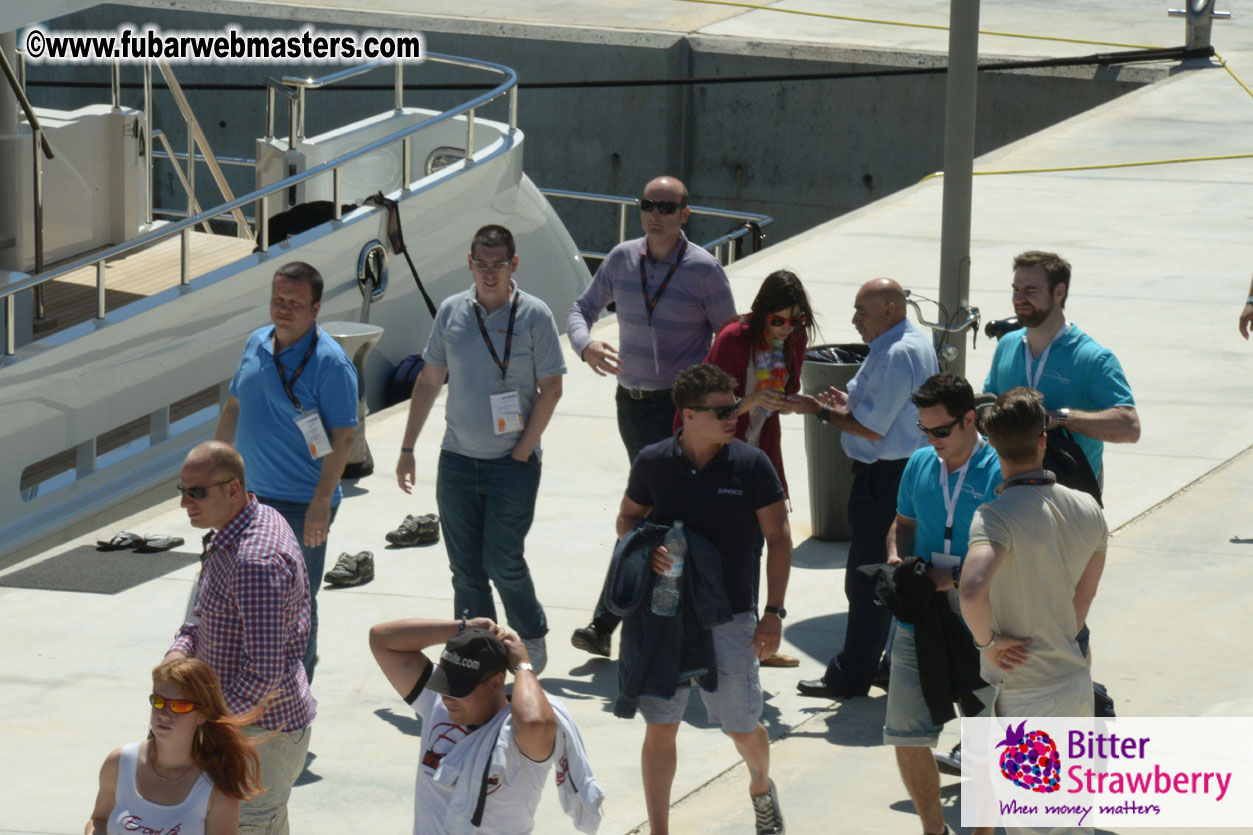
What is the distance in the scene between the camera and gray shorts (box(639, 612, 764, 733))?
5.45 metres

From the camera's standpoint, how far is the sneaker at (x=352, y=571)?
7953 mm

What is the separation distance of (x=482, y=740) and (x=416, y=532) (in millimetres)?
4498

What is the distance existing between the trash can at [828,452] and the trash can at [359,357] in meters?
2.50

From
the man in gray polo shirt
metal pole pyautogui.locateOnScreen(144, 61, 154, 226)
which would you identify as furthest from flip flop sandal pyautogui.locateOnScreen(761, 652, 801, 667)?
metal pole pyautogui.locateOnScreen(144, 61, 154, 226)

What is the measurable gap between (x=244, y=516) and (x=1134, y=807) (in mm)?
2921

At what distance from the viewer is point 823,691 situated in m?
6.62

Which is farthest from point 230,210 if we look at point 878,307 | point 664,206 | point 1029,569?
point 1029,569

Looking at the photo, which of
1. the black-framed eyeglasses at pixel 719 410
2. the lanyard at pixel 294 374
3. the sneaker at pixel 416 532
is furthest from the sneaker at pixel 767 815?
the sneaker at pixel 416 532

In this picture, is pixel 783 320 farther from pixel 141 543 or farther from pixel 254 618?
pixel 141 543

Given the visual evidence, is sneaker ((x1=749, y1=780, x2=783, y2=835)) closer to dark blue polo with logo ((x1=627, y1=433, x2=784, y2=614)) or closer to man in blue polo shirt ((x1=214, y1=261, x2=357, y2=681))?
dark blue polo with logo ((x1=627, y1=433, x2=784, y2=614))

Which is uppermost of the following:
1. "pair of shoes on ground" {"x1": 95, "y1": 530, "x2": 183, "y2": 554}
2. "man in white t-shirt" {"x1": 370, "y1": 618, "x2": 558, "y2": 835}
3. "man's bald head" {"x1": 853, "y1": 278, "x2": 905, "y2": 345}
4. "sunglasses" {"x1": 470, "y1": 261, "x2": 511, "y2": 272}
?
"sunglasses" {"x1": 470, "y1": 261, "x2": 511, "y2": 272}

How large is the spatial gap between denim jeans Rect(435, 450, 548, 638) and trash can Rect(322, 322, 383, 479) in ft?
8.64

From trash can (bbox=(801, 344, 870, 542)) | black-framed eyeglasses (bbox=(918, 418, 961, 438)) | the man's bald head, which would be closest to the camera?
black-framed eyeglasses (bbox=(918, 418, 961, 438))

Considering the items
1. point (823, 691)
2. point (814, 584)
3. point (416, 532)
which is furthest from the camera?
point (416, 532)
